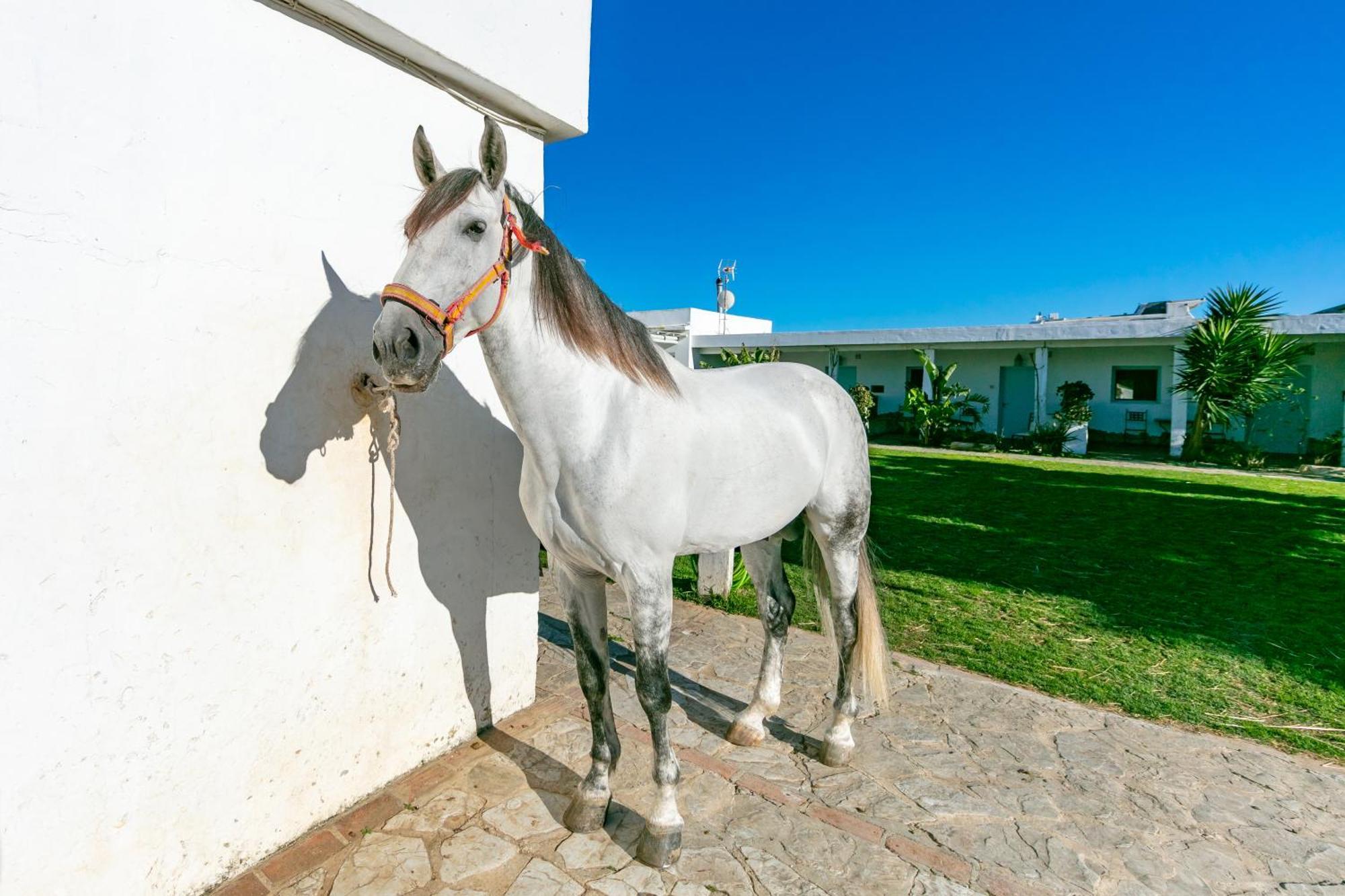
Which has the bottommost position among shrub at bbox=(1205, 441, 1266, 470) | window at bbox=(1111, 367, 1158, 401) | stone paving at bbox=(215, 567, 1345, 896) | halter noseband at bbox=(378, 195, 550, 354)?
stone paving at bbox=(215, 567, 1345, 896)

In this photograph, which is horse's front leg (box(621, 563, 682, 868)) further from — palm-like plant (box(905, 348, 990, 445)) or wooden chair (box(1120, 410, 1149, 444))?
wooden chair (box(1120, 410, 1149, 444))

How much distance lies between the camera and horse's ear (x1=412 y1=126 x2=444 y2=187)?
1.71m

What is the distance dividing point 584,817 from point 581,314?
65.2 inches

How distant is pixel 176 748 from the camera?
5.78ft

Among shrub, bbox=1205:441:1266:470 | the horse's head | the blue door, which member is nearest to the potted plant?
the blue door

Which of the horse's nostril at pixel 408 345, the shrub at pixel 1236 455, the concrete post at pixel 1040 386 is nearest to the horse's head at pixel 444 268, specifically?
the horse's nostril at pixel 408 345

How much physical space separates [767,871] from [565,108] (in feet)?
9.59

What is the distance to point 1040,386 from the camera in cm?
1631

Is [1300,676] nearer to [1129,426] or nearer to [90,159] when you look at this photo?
[90,159]

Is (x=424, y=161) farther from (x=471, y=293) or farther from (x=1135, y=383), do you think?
(x=1135, y=383)

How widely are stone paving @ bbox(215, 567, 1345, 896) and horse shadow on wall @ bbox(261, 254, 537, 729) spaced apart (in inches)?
22.7

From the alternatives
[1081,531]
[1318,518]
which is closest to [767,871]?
[1081,531]

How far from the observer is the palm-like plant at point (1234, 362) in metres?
12.6

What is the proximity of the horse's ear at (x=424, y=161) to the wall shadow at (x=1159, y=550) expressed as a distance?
4.51 m
